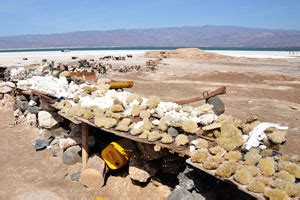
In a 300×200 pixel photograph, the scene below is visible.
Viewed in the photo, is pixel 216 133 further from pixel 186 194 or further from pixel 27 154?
pixel 27 154

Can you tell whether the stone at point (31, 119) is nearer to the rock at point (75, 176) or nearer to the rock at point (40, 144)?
the rock at point (40, 144)

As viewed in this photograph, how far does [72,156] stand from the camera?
10.5m

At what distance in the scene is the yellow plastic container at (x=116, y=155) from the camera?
900 centimetres

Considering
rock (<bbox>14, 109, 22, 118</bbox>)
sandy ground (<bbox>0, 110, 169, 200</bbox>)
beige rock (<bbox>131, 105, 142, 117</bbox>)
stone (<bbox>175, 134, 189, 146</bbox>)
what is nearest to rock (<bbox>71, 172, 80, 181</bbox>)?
sandy ground (<bbox>0, 110, 169, 200</bbox>)

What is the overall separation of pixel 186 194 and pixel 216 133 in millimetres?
1443

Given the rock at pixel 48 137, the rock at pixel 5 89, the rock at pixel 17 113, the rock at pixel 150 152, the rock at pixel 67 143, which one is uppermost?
the rock at pixel 5 89

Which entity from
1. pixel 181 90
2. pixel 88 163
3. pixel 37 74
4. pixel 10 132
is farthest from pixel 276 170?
pixel 181 90

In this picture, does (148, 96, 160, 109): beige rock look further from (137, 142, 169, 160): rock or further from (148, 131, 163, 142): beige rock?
(148, 131, 163, 142): beige rock

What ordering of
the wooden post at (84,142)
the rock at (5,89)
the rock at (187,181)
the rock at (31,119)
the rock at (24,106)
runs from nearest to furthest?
the rock at (187,181) < the wooden post at (84,142) < the rock at (31,119) < the rock at (24,106) < the rock at (5,89)

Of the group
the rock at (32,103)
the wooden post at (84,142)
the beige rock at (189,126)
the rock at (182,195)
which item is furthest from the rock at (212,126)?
the rock at (32,103)

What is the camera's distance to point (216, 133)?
7.62 m

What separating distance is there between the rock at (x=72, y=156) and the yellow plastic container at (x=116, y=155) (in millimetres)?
1558

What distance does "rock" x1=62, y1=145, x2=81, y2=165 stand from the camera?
10.5 metres

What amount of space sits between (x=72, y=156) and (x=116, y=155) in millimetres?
2021
